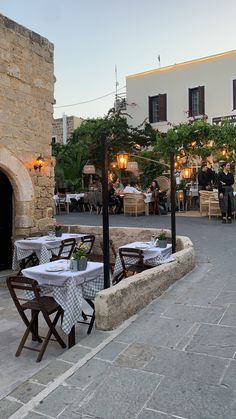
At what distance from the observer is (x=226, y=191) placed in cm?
1158

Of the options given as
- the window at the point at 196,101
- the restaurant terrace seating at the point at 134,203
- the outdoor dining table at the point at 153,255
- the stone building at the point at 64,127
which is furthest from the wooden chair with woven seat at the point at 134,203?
the stone building at the point at 64,127

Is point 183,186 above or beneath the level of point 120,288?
above

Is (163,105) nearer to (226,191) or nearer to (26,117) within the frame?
(226,191)

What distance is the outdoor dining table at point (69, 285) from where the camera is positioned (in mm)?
4125

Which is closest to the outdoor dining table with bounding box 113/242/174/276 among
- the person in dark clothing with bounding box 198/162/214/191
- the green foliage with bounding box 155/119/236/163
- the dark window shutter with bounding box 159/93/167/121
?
the green foliage with bounding box 155/119/236/163

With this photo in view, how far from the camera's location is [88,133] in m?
22.5

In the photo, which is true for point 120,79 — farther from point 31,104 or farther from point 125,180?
point 31,104

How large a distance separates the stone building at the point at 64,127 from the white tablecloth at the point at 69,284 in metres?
25.2

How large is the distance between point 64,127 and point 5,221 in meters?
22.2

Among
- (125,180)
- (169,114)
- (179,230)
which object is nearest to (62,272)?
(179,230)

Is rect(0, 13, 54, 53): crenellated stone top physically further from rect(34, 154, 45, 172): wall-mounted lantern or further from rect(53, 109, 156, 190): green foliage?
rect(53, 109, 156, 190): green foliage

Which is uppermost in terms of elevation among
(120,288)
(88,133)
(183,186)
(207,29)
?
(207,29)

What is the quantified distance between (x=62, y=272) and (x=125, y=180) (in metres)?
16.1

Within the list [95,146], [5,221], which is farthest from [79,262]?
[95,146]
